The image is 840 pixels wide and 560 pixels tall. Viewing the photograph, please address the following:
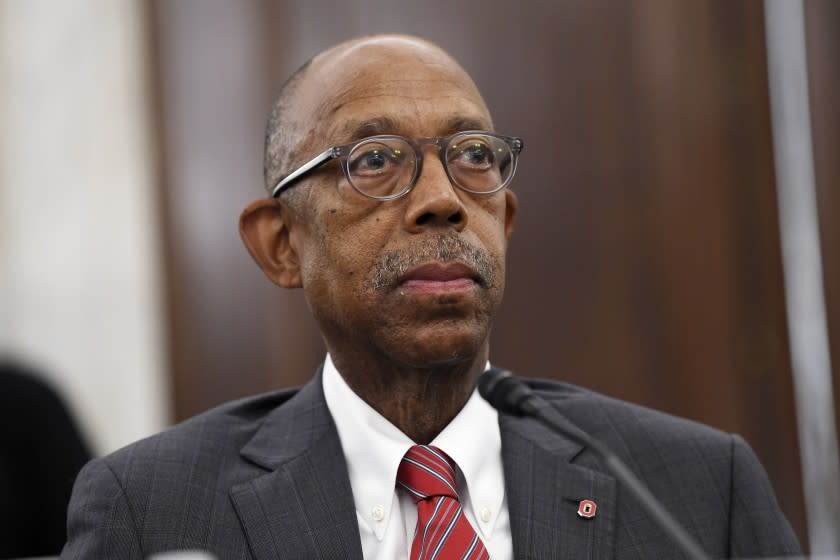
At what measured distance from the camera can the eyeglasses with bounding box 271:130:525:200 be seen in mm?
1742

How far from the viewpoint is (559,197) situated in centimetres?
312

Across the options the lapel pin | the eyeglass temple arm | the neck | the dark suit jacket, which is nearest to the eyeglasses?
the eyeglass temple arm

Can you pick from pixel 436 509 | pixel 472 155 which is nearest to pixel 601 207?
pixel 472 155

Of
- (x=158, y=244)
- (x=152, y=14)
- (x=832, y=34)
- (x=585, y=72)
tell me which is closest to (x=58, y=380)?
(x=158, y=244)

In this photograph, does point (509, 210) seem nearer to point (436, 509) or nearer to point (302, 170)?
point (302, 170)

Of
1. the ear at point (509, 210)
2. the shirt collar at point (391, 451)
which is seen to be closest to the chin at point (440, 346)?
the shirt collar at point (391, 451)

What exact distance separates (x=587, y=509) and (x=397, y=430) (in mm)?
337

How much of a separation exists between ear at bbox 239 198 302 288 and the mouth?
324mm

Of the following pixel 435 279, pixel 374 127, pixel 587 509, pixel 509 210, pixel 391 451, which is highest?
pixel 374 127

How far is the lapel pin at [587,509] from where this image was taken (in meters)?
1.73

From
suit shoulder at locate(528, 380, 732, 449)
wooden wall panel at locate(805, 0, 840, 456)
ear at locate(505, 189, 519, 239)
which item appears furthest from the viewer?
wooden wall panel at locate(805, 0, 840, 456)

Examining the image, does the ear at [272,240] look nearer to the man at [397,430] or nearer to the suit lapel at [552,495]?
the man at [397,430]

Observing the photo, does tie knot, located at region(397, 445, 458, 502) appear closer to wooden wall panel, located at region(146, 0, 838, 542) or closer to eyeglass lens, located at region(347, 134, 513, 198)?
eyeglass lens, located at region(347, 134, 513, 198)

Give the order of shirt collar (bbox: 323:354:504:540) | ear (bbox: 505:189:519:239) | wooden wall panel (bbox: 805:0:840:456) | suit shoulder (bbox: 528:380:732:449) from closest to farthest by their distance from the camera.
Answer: shirt collar (bbox: 323:354:504:540) < suit shoulder (bbox: 528:380:732:449) < ear (bbox: 505:189:519:239) < wooden wall panel (bbox: 805:0:840:456)
